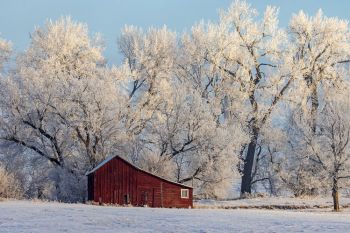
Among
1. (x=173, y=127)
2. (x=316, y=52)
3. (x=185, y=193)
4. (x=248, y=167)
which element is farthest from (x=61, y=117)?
(x=316, y=52)

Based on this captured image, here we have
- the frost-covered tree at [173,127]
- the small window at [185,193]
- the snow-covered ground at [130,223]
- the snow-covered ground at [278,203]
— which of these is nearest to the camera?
the snow-covered ground at [130,223]

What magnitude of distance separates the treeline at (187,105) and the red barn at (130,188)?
14.3 feet

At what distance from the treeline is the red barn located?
14.3 ft

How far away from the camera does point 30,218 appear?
21453 mm

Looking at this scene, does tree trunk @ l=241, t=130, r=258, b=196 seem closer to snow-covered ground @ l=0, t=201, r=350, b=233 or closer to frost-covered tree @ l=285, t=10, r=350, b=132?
frost-covered tree @ l=285, t=10, r=350, b=132

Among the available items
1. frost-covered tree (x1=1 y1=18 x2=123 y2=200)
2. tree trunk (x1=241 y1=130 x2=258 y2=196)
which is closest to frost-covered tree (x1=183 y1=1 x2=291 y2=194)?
tree trunk (x1=241 y1=130 x2=258 y2=196)

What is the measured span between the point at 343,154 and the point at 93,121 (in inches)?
734

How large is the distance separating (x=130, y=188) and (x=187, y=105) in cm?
1181

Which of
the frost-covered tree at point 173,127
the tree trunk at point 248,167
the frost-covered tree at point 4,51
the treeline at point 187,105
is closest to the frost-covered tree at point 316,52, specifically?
the treeline at point 187,105

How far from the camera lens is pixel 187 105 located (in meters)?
47.4

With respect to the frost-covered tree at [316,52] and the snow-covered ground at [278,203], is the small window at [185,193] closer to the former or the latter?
the snow-covered ground at [278,203]

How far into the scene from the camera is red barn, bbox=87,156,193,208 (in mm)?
36969

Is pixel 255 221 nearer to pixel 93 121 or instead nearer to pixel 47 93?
pixel 93 121

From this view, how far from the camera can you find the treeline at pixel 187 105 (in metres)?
43.4
